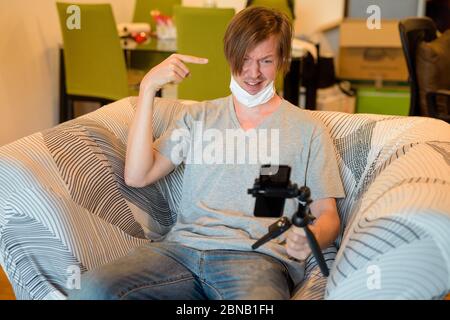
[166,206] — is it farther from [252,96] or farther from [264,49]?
[264,49]

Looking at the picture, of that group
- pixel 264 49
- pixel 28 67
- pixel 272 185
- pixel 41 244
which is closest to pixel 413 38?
pixel 264 49

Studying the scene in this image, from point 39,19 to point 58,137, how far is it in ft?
6.67

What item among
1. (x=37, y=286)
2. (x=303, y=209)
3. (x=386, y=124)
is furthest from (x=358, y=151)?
(x=37, y=286)

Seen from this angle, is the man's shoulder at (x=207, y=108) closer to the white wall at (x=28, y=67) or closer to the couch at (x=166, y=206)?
the couch at (x=166, y=206)

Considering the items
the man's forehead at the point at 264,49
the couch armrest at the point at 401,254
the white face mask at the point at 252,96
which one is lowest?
the couch armrest at the point at 401,254

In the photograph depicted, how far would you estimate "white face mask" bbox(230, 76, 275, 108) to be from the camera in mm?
1694

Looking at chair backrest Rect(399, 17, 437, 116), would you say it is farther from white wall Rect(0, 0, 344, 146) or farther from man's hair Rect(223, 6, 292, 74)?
white wall Rect(0, 0, 344, 146)

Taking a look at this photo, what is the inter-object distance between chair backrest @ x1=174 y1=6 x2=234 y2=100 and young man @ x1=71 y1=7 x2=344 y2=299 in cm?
156

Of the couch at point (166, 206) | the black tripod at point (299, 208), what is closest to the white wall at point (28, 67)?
the couch at point (166, 206)

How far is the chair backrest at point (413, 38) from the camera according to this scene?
3102 mm

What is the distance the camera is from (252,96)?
169 centimetres

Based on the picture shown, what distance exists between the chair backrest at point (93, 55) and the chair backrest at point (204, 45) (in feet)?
1.24

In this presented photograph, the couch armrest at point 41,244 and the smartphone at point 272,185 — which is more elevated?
the smartphone at point 272,185

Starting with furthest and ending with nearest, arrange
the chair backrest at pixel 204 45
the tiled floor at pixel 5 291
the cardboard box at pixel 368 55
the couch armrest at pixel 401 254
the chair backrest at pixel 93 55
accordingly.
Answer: the cardboard box at pixel 368 55 → the chair backrest at pixel 93 55 → the chair backrest at pixel 204 45 → the tiled floor at pixel 5 291 → the couch armrest at pixel 401 254
